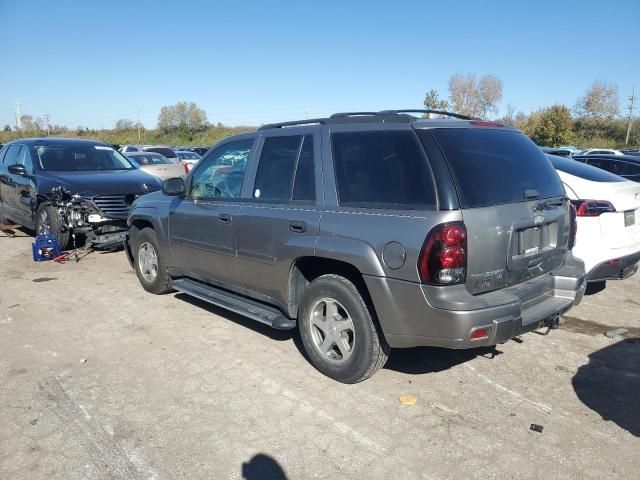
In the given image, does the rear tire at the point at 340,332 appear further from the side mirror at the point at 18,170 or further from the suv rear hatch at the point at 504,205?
the side mirror at the point at 18,170

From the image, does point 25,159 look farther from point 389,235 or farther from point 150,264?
point 389,235

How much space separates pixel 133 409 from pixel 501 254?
2716 millimetres

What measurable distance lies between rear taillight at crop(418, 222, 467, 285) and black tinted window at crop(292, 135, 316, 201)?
1133 mm

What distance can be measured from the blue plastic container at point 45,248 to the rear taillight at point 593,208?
7.38 meters

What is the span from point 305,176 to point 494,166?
1435 millimetres

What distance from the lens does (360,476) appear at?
9.18 feet

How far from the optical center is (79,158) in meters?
9.23

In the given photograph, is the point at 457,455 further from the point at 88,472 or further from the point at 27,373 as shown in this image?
the point at 27,373

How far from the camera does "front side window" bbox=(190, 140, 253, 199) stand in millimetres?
4734

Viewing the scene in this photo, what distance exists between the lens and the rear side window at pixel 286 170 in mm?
4070

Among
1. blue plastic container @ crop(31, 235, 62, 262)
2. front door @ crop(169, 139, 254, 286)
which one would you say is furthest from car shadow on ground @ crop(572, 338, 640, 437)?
blue plastic container @ crop(31, 235, 62, 262)

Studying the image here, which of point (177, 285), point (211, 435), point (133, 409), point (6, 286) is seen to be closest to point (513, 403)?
point (211, 435)

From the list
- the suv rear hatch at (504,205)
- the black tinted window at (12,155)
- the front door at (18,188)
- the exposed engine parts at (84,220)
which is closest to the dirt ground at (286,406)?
the suv rear hatch at (504,205)

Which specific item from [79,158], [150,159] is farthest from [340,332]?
[150,159]
